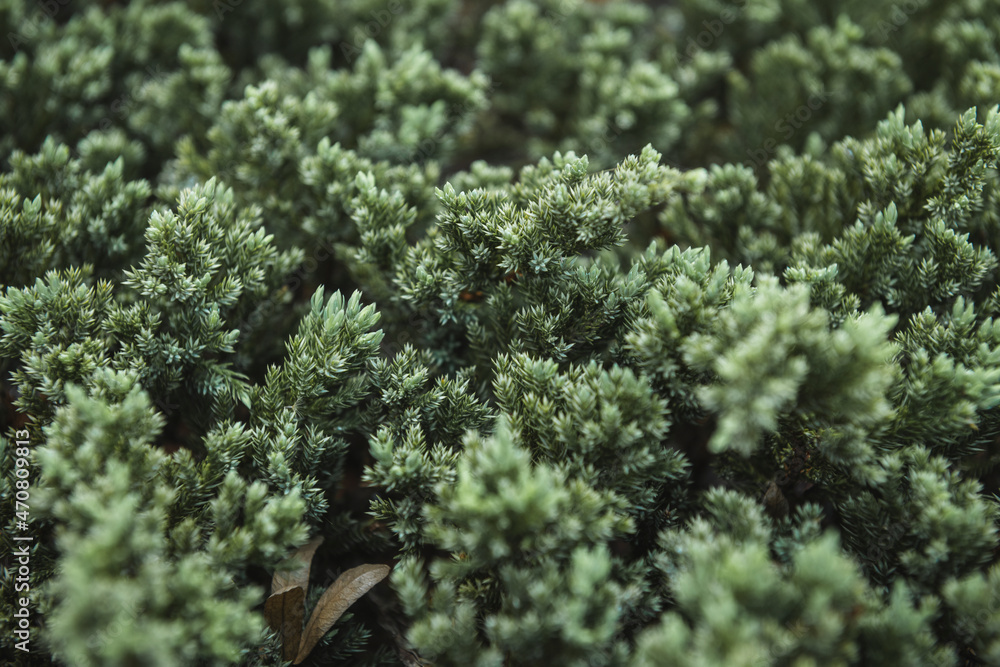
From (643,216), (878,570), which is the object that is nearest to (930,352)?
(878,570)

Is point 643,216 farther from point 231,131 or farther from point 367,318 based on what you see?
point 231,131

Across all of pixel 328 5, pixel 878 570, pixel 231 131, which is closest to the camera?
pixel 878 570

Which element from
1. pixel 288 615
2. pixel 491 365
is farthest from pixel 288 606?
pixel 491 365

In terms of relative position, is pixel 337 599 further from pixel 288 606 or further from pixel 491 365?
pixel 491 365

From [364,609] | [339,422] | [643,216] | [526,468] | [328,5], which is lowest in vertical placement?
[364,609]

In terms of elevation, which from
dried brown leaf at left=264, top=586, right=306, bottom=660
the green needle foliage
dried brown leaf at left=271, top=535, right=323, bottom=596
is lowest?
dried brown leaf at left=264, top=586, right=306, bottom=660
